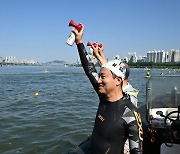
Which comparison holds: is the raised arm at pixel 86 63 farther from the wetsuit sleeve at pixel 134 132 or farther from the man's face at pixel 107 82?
the wetsuit sleeve at pixel 134 132

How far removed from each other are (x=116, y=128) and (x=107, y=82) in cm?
52

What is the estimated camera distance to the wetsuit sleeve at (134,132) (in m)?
2.62

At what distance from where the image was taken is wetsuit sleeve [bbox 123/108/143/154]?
8.59 feet

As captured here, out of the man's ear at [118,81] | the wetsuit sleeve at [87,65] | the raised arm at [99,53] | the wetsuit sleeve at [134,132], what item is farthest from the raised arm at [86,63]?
the wetsuit sleeve at [134,132]

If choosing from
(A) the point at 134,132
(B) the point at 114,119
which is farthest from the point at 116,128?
(A) the point at 134,132

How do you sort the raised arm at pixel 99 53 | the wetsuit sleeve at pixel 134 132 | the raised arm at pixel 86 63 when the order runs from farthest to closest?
the raised arm at pixel 99 53 → the raised arm at pixel 86 63 → the wetsuit sleeve at pixel 134 132

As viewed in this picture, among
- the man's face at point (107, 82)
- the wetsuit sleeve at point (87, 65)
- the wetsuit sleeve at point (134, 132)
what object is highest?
the wetsuit sleeve at point (87, 65)

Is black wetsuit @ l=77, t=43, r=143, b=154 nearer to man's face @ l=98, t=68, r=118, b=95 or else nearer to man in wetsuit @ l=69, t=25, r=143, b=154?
man in wetsuit @ l=69, t=25, r=143, b=154

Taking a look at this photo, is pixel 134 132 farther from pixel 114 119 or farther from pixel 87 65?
Result: pixel 87 65

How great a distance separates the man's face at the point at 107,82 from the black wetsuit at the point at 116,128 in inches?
6.6

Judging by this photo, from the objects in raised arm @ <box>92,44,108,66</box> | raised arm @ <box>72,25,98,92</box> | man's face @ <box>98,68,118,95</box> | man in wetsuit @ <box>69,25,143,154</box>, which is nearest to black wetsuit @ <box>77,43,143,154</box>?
man in wetsuit @ <box>69,25,143,154</box>

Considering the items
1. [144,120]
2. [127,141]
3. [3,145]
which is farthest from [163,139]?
[3,145]

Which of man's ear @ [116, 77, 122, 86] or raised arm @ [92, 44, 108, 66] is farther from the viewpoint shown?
raised arm @ [92, 44, 108, 66]

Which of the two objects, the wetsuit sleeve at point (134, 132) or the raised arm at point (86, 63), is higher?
the raised arm at point (86, 63)
